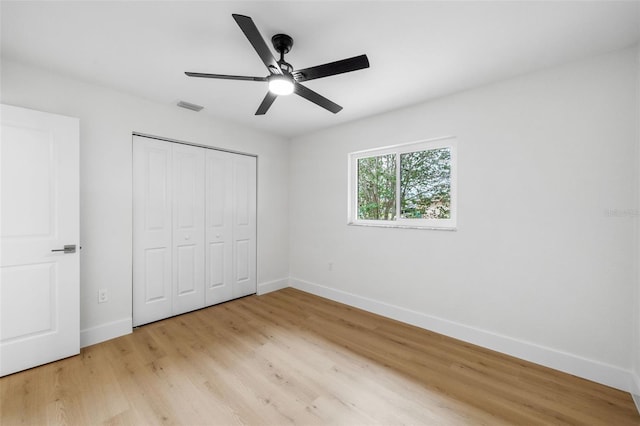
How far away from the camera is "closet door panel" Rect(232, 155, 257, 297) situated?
3.68m

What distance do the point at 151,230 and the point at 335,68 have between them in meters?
2.60

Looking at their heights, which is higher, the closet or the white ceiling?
the white ceiling

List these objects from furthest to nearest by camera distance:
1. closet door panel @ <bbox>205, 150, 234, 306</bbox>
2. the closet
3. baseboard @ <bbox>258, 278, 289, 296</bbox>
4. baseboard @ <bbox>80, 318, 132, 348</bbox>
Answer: baseboard @ <bbox>258, 278, 289, 296</bbox>
closet door panel @ <bbox>205, 150, 234, 306</bbox>
the closet
baseboard @ <bbox>80, 318, 132, 348</bbox>

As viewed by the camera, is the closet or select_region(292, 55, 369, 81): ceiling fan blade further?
the closet

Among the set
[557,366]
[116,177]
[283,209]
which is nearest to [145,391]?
[116,177]

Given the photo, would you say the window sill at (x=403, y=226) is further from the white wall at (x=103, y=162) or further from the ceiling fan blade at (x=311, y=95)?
the white wall at (x=103, y=162)

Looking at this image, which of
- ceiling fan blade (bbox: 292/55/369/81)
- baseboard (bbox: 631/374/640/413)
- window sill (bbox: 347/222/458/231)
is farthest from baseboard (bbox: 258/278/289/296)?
baseboard (bbox: 631/374/640/413)

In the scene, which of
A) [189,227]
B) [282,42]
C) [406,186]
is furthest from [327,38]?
[189,227]

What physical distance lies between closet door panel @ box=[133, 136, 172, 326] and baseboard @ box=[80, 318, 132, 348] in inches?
5.5

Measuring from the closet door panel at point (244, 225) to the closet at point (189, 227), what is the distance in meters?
0.01

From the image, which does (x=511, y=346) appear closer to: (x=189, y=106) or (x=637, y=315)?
(x=637, y=315)

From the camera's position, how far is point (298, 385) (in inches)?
74.9

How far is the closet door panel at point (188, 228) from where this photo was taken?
310cm

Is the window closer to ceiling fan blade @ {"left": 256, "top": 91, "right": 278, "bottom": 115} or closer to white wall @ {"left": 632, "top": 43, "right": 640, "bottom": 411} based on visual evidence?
white wall @ {"left": 632, "top": 43, "right": 640, "bottom": 411}
